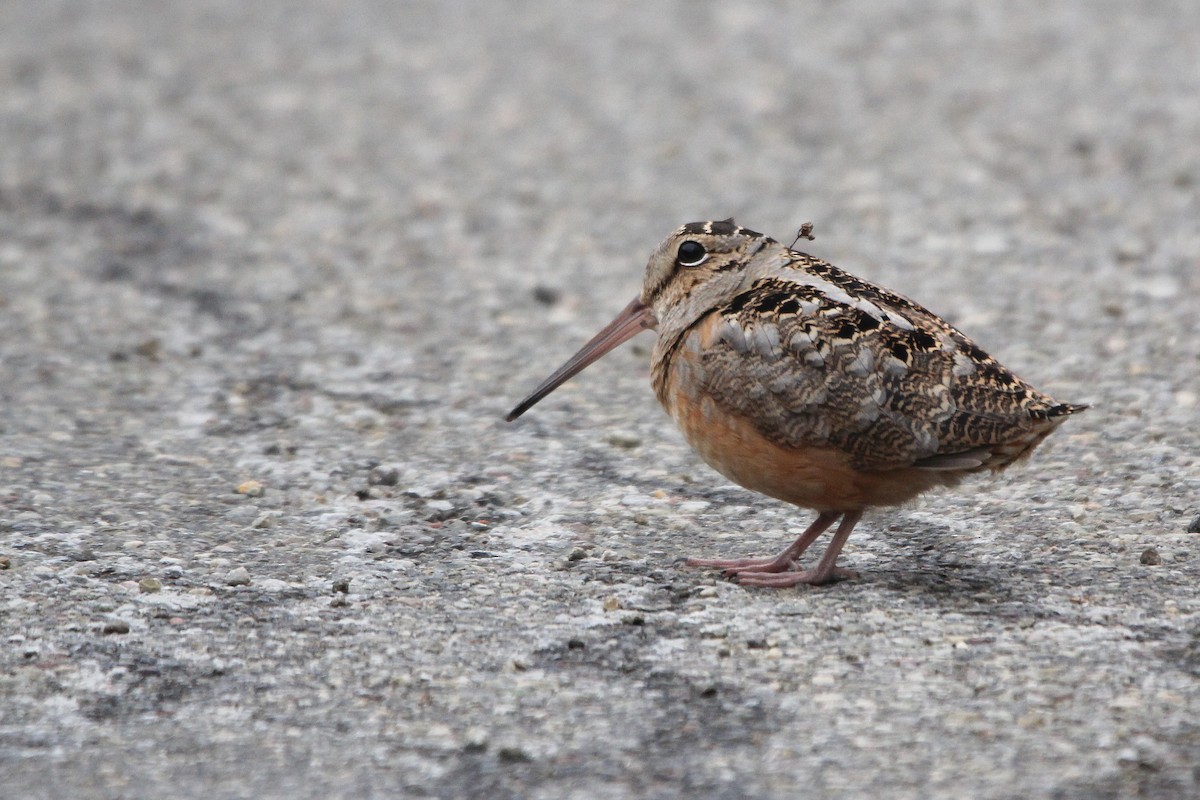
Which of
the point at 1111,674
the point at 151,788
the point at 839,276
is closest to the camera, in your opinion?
the point at 151,788

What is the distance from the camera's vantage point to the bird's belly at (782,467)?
4.93 m

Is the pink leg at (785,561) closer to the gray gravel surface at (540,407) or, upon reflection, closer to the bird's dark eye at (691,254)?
the gray gravel surface at (540,407)

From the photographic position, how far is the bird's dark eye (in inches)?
217

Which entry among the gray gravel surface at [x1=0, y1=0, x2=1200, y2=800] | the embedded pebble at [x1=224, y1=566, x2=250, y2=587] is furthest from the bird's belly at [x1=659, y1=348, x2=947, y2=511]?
the embedded pebble at [x1=224, y1=566, x2=250, y2=587]

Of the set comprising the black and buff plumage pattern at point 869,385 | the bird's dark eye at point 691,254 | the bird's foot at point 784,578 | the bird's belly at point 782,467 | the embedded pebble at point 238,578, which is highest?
the bird's dark eye at point 691,254

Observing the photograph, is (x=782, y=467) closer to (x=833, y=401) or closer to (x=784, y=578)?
(x=833, y=401)

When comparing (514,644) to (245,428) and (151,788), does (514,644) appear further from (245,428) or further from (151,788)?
(245,428)

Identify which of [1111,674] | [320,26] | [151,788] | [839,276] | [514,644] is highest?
[320,26]

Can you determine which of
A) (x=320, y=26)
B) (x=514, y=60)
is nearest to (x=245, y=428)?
(x=514, y=60)

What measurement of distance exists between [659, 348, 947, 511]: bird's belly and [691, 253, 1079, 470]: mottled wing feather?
41 millimetres

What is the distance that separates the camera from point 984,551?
17.8ft

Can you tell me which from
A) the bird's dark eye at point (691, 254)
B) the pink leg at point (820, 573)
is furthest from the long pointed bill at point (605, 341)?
the pink leg at point (820, 573)

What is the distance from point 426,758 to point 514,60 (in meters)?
8.93

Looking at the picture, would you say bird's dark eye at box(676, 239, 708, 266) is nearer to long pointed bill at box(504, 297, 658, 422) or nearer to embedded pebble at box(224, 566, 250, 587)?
long pointed bill at box(504, 297, 658, 422)
